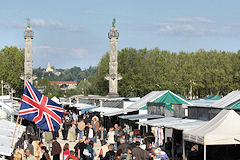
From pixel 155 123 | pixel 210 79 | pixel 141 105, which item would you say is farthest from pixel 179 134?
pixel 210 79

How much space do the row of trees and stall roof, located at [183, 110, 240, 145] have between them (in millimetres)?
66196

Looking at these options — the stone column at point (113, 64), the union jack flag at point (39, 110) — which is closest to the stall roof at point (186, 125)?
the union jack flag at point (39, 110)

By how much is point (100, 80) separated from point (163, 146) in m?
68.4

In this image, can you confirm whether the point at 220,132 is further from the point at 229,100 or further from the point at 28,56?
the point at 28,56

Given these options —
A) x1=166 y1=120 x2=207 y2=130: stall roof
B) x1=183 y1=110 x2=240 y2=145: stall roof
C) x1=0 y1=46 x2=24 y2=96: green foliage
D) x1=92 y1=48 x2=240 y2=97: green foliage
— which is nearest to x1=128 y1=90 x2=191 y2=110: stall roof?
x1=166 y1=120 x2=207 y2=130: stall roof

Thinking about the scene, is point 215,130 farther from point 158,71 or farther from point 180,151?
point 158,71

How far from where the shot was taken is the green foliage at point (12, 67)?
9206cm

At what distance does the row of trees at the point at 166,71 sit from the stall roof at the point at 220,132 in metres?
66.2

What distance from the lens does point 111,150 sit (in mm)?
16906

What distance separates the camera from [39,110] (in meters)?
19.3

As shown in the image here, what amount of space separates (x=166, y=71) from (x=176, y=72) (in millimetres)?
2741

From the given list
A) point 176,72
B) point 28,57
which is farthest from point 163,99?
point 176,72

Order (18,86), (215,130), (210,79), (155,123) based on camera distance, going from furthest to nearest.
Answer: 1. (18,86)
2. (210,79)
3. (155,123)
4. (215,130)

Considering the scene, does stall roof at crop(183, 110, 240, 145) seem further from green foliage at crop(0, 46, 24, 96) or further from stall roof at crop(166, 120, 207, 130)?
green foliage at crop(0, 46, 24, 96)
